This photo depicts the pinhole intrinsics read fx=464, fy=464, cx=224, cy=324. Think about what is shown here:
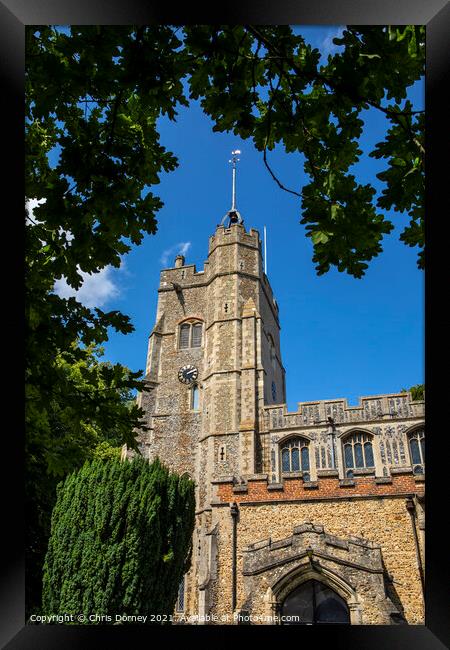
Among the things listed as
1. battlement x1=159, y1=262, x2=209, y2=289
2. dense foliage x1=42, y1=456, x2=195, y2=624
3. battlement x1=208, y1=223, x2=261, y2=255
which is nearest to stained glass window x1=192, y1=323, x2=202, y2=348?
battlement x1=159, y1=262, x2=209, y2=289

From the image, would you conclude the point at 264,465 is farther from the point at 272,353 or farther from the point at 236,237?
the point at 236,237

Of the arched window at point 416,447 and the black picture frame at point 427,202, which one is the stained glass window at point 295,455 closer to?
the arched window at point 416,447

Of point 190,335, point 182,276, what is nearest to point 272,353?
point 190,335

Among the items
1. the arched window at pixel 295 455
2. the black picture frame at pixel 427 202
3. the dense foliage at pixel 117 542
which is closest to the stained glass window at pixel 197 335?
the arched window at pixel 295 455

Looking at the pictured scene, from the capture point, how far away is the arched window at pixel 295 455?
63.1ft

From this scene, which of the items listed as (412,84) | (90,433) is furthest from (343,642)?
(90,433)

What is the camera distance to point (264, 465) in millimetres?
19531

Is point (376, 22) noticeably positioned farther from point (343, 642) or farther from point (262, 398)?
point (262, 398)

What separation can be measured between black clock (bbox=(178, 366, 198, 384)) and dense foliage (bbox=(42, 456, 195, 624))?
486 inches

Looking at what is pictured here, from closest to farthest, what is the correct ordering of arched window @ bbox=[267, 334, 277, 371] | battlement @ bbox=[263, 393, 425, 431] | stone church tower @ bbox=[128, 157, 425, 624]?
stone church tower @ bbox=[128, 157, 425, 624]
battlement @ bbox=[263, 393, 425, 431]
arched window @ bbox=[267, 334, 277, 371]

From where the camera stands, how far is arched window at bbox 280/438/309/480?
19.2 meters

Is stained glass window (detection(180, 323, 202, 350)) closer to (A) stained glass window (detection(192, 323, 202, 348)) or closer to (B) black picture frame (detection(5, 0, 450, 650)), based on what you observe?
(A) stained glass window (detection(192, 323, 202, 348))

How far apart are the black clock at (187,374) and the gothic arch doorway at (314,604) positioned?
581 inches

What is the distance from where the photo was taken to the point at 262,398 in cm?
2073
